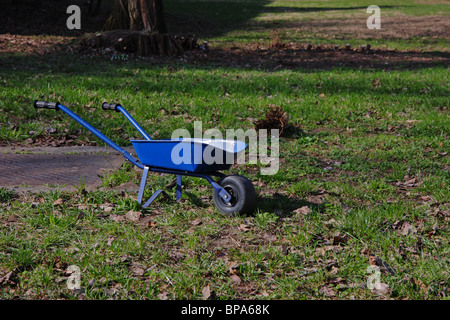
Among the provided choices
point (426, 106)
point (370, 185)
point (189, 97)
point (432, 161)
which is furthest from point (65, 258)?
point (426, 106)

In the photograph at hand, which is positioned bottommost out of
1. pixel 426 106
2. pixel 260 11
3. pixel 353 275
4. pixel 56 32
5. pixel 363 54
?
pixel 353 275

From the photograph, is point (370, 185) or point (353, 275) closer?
point (353, 275)

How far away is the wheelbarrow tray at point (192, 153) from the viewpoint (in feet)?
12.9

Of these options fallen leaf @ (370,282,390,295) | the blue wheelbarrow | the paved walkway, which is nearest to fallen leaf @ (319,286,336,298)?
fallen leaf @ (370,282,390,295)

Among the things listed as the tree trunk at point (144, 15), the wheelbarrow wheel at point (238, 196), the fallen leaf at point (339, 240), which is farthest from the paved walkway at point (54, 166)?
the tree trunk at point (144, 15)

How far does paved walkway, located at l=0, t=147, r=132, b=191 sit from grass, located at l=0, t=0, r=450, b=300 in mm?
250

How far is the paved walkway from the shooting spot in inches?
201

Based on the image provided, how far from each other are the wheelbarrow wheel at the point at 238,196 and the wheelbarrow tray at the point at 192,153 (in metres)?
0.17

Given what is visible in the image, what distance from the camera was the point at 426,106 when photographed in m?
8.17

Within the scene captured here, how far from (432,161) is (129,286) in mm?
4169

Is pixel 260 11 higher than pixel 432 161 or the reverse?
higher

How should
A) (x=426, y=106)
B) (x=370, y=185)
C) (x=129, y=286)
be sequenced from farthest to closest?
(x=426, y=106) → (x=370, y=185) → (x=129, y=286)

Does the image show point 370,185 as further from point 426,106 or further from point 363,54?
point 363,54

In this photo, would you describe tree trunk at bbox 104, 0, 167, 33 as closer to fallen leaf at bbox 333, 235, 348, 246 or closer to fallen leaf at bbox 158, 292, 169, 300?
fallen leaf at bbox 333, 235, 348, 246
